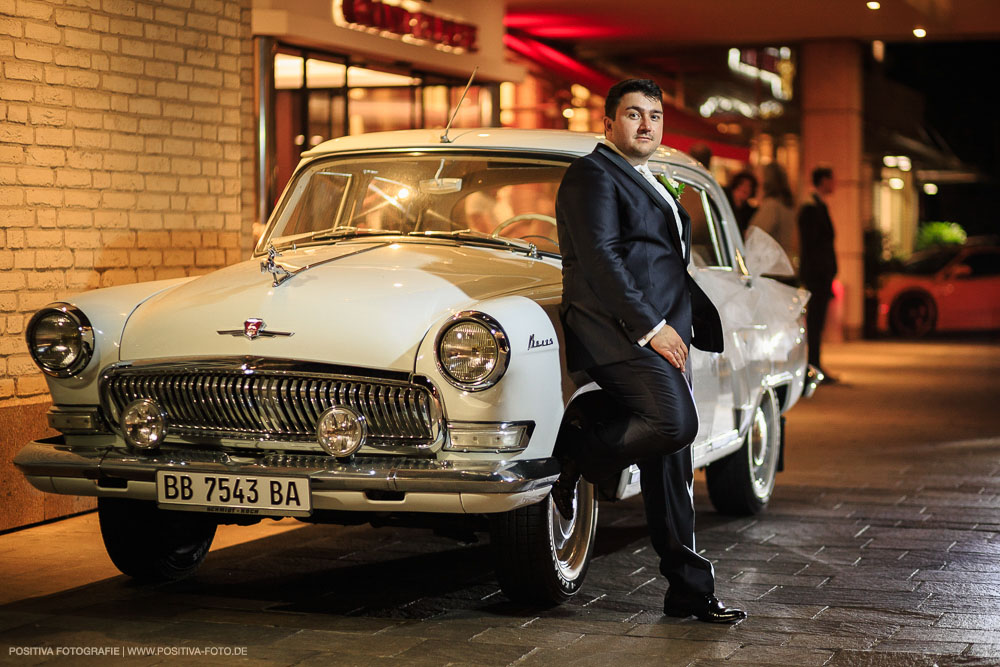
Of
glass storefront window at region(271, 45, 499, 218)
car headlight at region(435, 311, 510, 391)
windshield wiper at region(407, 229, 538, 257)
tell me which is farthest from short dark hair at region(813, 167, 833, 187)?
car headlight at region(435, 311, 510, 391)

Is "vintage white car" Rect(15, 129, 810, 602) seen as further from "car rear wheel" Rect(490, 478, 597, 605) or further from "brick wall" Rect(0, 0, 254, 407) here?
"brick wall" Rect(0, 0, 254, 407)

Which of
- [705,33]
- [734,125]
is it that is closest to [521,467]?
[705,33]

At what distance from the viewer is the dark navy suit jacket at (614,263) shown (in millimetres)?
5020

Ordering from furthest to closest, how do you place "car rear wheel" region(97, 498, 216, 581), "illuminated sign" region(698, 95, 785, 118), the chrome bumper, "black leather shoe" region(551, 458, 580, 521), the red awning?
"illuminated sign" region(698, 95, 785, 118) < the red awning < "car rear wheel" region(97, 498, 216, 581) < "black leather shoe" region(551, 458, 580, 521) < the chrome bumper

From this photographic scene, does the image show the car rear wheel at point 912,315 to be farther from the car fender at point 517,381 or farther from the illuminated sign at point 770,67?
the car fender at point 517,381

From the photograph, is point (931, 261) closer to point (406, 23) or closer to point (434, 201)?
point (406, 23)

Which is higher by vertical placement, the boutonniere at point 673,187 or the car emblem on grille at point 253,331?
the boutonniere at point 673,187

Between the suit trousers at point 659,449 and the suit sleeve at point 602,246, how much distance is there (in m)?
0.17

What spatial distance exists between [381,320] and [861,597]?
2.23m

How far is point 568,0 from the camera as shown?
16156 mm

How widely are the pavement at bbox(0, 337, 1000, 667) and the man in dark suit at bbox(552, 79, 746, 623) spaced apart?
38 cm

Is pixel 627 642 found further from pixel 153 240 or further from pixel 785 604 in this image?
pixel 153 240

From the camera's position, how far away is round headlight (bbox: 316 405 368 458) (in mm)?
4922

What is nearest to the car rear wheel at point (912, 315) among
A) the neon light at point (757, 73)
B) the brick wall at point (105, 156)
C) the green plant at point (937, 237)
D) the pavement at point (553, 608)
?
the neon light at point (757, 73)
